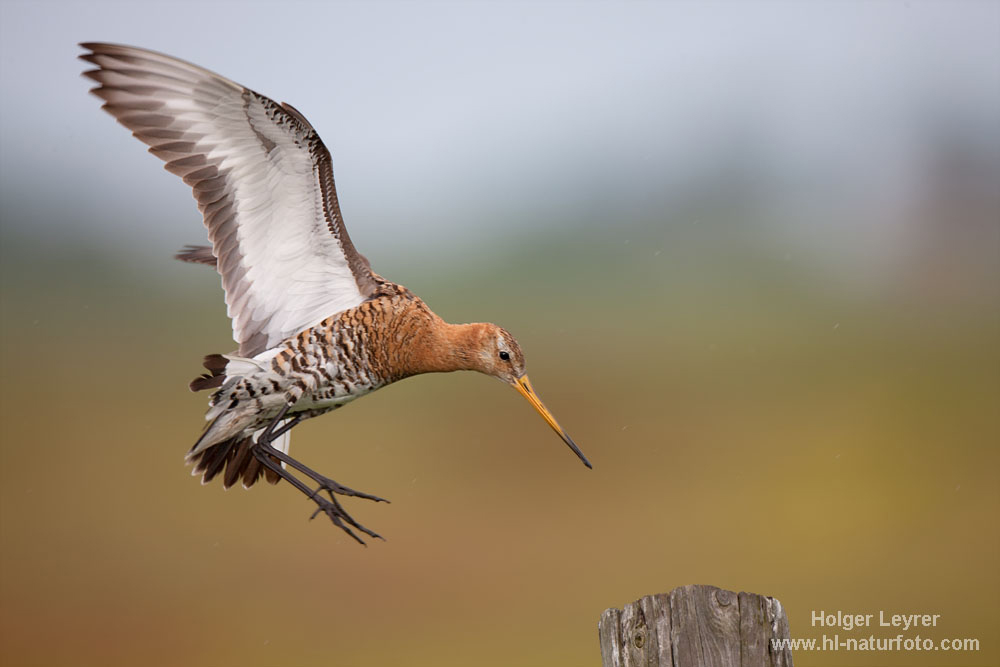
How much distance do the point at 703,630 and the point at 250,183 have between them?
405cm

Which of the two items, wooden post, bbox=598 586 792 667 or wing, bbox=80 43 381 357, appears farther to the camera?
wing, bbox=80 43 381 357

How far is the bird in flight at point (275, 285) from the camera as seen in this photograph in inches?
231

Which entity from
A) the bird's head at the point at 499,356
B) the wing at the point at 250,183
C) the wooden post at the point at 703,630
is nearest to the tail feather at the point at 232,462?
the wing at the point at 250,183

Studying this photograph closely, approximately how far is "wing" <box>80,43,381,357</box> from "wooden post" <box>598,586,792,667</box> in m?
3.46

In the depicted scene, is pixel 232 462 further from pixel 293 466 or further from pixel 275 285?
pixel 275 285

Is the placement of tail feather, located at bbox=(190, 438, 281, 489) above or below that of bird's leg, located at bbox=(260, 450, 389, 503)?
above

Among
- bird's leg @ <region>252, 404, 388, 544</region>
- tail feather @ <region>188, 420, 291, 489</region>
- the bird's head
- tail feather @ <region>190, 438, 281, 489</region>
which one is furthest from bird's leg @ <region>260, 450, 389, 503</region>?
the bird's head

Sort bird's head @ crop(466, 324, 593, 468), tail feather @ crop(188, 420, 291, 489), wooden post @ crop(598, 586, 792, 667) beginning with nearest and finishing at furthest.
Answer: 1. wooden post @ crop(598, 586, 792, 667)
2. bird's head @ crop(466, 324, 593, 468)
3. tail feather @ crop(188, 420, 291, 489)

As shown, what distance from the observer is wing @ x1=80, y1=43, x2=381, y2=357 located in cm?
579

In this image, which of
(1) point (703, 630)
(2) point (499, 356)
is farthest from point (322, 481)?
(1) point (703, 630)

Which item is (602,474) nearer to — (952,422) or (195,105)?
Answer: (952,422)

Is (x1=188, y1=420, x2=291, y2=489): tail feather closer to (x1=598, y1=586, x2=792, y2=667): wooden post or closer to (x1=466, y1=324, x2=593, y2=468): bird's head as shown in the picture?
(x1=466, y1=324, x2=593, y2=468): bird's head

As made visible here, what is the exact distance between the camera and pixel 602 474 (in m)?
25.9

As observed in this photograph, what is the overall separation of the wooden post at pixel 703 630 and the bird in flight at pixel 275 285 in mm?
2239
